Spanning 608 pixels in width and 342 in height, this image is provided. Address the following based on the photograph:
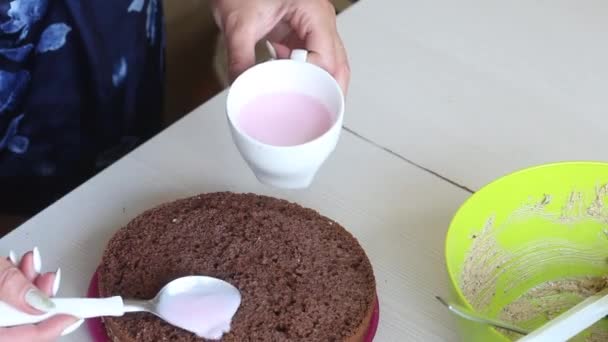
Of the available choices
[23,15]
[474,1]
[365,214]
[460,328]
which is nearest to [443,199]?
[365,214]

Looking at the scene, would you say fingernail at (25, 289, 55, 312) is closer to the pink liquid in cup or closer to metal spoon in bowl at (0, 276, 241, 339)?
metal spoon in bowl at (0, 276, 241, 339)

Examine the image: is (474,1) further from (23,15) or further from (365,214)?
(23,15)

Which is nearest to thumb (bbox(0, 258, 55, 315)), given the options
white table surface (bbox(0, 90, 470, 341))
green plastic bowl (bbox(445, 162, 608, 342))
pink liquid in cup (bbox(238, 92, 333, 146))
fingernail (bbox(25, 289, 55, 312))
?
fingernail (bbox(25, 289, 55, 312))

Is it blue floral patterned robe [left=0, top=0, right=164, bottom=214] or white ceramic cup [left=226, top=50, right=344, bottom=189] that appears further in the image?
blue floral patterned robe [left=0, top=0, right=164, bottom=214]

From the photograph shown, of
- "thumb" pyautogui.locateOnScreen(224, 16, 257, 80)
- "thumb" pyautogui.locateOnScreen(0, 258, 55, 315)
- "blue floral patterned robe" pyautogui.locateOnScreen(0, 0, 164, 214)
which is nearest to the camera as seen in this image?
"thumb" pyautogui.locateOnScreen(0, 258, 55, 315)

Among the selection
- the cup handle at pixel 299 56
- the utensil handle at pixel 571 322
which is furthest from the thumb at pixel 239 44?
the utensil handle at pixel 571 322

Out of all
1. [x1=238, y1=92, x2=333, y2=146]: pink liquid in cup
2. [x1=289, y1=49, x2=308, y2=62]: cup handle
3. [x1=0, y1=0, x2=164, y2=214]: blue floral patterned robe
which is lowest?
[x1=0, y1=0, x2=164, y2=214]: blue floral patterned robe

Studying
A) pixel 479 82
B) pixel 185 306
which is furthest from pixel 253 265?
pixel 479 82
